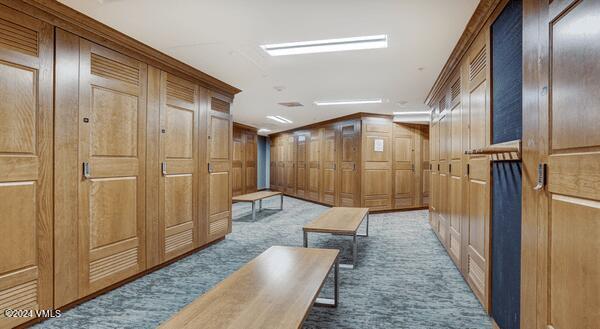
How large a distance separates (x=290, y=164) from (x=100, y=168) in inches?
330

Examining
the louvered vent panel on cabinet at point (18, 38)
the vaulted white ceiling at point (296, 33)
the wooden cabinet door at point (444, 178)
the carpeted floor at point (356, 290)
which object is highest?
the vaulted white ceiling at point (296, 33)

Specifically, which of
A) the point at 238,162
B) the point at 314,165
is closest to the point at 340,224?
the point at 314,165

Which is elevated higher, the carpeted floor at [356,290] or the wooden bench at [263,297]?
the wooden bench at [263,297]

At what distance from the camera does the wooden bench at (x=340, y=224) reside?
3459 millimetres

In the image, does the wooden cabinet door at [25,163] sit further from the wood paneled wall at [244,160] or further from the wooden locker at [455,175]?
the wood paneled wall at [244,160]

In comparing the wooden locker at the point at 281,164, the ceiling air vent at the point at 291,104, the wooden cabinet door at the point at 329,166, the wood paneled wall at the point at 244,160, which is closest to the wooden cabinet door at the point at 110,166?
the ceiling air vent at the point at 291,104

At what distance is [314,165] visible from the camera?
31.6ft

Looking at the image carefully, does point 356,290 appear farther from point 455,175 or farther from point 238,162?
point 238,162

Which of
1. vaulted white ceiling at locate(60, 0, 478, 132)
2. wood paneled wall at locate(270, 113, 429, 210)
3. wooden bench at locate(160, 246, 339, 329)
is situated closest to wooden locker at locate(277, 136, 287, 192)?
wood paneled wall at locate(270, 113, 429, 210)

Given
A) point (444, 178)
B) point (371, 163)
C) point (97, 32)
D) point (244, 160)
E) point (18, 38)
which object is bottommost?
point (444, 178)

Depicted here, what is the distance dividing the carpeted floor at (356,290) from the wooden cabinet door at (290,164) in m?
5.77

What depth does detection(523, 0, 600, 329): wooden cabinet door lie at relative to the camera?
1.14 metres

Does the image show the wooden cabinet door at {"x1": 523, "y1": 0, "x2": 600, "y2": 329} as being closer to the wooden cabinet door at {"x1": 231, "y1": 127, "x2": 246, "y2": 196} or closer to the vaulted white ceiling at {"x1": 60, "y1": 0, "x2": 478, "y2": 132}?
the vaulted white ceiling at {"x1": 60, "y1": 0, "x2": 478, "y2": 132}

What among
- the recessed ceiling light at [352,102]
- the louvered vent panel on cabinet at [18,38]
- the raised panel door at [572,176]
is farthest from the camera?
the recessed ceiling light at [352,102]
